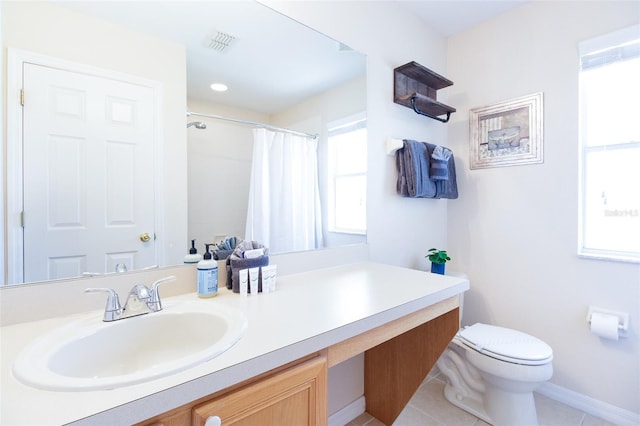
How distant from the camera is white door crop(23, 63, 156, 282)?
0.87 meters

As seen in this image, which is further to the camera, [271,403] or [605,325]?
[605,325]

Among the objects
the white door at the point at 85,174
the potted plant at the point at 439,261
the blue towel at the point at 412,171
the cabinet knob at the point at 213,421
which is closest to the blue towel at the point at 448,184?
the blue towel at the point at 412,171

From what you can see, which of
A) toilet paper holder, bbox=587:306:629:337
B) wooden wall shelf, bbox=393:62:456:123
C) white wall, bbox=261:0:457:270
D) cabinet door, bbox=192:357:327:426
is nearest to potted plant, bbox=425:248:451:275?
white wall, bbox=261:0:457:270

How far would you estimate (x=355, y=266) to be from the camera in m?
1.65

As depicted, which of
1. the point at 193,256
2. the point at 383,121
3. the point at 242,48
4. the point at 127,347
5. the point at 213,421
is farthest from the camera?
the point at 383,121

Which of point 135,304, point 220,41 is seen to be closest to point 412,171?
point 220,41

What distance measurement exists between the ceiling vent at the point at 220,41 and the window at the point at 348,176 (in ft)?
2.12

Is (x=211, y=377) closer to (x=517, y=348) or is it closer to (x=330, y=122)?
(x=330, y=122)

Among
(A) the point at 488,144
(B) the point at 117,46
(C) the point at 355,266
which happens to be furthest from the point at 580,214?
(B) the point at 117,46

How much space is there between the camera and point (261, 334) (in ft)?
2.54

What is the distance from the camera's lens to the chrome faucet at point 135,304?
33.8 inches

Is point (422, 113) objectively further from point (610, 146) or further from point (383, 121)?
point (610, 146)

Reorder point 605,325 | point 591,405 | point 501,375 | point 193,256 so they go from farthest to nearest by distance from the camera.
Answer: point 591,405
point 605,325
point 501,375
point 193,256

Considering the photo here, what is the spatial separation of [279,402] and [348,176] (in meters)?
1.24
